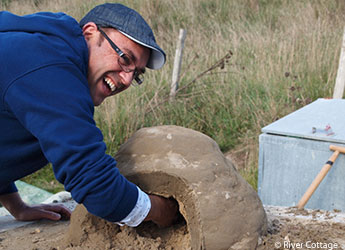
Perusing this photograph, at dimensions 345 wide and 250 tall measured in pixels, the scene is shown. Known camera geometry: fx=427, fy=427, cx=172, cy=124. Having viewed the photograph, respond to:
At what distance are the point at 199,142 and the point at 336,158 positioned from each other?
145 cm

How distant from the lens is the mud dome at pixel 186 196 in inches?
79.4

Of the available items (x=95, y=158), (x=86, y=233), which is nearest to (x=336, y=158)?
(x=86, y=233)

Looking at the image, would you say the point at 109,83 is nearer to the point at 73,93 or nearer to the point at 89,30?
the point at 89,30

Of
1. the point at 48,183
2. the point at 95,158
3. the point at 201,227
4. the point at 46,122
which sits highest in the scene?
the point at 46,122

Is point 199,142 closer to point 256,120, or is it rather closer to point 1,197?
point 1,197

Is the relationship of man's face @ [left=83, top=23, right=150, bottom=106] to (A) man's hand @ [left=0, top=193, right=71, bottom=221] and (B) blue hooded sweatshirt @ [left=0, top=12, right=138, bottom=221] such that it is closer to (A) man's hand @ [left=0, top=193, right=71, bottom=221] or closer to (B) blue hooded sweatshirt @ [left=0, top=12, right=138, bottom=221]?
(B) blue hooded sweatshirt @ [left=0, top=12, right=138, bottom=221]

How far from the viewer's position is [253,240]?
2.07 m

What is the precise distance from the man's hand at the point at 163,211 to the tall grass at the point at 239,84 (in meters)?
2.26

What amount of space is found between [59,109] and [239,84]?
16.1 feet

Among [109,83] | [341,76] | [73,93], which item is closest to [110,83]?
[109,83]

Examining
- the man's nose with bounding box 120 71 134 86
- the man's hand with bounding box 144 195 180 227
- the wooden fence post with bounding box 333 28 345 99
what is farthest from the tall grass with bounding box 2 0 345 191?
the man's nose with bounding box 120 71 134 86

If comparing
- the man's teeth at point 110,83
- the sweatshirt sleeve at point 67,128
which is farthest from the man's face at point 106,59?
the sweatshirt sleeve at point 67,128

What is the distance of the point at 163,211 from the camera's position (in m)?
2.13

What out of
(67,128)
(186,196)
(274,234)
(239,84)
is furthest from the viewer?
(239,84)
